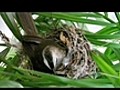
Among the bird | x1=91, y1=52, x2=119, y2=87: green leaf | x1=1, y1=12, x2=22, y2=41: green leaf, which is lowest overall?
x1=91, y1=52, x2=119, y2=87: green leaf

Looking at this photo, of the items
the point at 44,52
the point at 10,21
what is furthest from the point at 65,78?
the point at 10,21

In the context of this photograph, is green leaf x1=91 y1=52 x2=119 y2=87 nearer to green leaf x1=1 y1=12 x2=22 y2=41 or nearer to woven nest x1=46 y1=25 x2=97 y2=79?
woven nest x1=46 y1=25 x2=97 y2=79

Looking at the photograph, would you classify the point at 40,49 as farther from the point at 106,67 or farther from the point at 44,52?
the point at 106,67

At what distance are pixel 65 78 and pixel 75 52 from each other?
0.36 ft

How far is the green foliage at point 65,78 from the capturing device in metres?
0.42

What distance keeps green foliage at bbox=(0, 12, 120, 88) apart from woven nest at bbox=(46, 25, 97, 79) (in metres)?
0.02

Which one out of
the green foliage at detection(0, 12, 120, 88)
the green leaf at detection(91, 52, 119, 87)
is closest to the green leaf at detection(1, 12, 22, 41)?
the green foliage at detection(0, 12, 120, 88)

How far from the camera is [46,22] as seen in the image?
2.19ft

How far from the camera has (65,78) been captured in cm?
42

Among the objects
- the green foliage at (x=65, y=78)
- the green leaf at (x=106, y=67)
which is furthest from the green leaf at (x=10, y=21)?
the green leaf at (x=106, y=67)

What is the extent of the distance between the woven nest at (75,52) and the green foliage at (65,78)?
0.02 meters

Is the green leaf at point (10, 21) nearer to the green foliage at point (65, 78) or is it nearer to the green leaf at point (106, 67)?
the green foliage at point (65, 78)

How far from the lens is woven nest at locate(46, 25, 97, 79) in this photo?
0.51 metres
